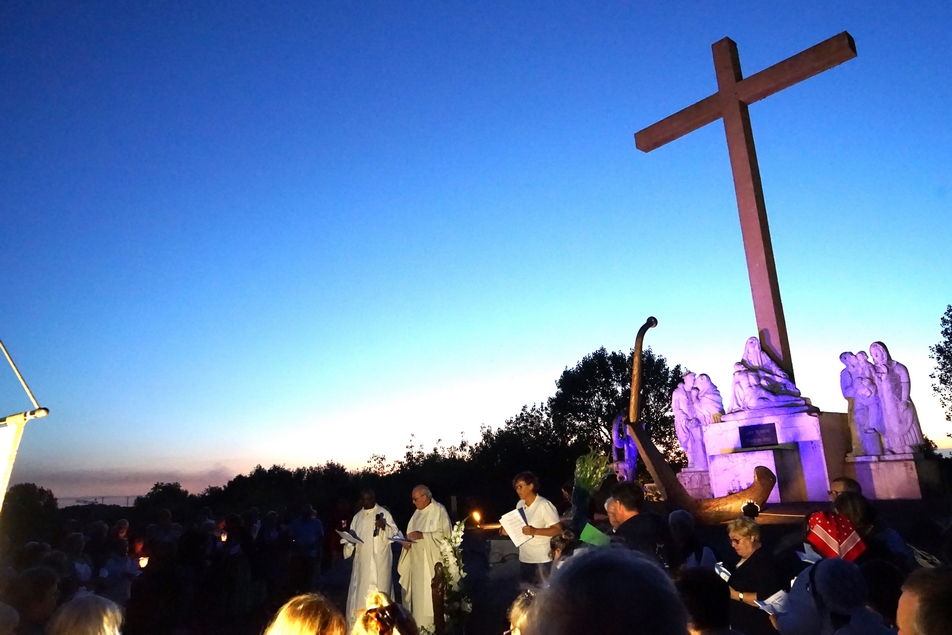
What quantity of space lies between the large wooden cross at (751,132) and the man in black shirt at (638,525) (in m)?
9.36

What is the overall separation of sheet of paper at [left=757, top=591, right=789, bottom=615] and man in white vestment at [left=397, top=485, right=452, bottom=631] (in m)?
4.50

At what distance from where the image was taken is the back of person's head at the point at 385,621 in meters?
2.73

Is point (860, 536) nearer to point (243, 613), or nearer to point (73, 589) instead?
point (73, 589)

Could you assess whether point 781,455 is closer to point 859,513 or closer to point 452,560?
point 452,560

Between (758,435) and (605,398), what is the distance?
24781 mm

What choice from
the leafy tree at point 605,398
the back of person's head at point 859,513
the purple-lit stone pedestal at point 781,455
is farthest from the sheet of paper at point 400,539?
the leafy tree at point 605,398

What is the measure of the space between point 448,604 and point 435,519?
3.71ft

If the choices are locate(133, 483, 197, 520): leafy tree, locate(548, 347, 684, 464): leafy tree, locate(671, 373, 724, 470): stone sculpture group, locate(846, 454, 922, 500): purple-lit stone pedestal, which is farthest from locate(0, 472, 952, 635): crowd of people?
locate(548, 347, 684, 464): leafy tree

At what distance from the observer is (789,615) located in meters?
3.36

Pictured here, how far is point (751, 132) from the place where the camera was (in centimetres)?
1416

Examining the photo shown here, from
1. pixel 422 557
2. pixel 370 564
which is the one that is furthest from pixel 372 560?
pixel 422 557

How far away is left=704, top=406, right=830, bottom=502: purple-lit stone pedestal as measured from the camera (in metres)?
11.7

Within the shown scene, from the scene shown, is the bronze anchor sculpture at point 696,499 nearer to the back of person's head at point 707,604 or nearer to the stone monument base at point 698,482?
the stone monument base at point 698,482

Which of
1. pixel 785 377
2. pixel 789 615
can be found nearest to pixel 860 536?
pixel 789 615
